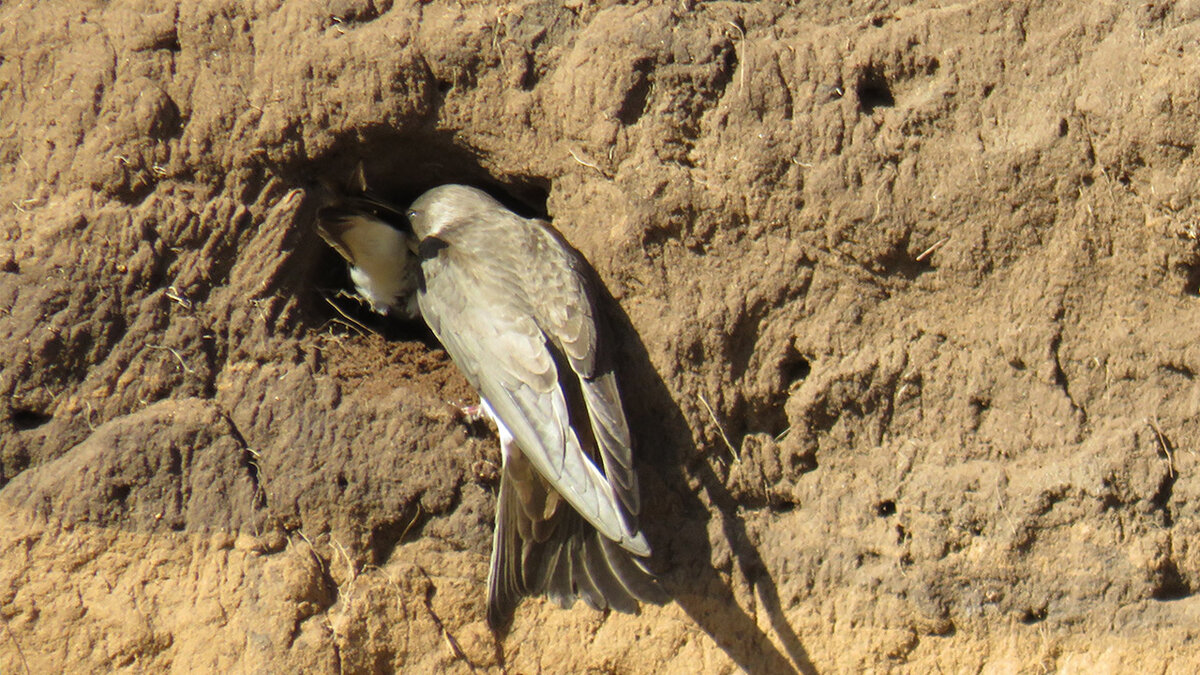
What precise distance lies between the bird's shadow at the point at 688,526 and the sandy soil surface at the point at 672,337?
13mm

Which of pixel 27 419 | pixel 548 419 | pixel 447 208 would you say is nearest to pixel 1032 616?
pixel 548 419

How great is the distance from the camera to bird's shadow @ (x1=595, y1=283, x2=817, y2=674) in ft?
→ 11.4

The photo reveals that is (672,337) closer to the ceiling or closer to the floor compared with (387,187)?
closer to the ceiling

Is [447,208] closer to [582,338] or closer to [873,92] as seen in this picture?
[582,338]

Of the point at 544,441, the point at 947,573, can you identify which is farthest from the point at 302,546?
the point at 947,573

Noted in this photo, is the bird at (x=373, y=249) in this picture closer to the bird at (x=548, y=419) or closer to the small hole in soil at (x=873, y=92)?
the bird at (x=548, y=419)

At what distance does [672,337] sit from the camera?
3549 millimetres

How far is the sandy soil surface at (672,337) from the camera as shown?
322cm

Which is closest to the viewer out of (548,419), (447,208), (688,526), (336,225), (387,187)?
(548,419)

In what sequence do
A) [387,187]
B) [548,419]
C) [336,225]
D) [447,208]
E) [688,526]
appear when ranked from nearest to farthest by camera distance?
[548,419] < [688,526] < [336,225] < [447,208] < [387,187]

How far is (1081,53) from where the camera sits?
3260mm

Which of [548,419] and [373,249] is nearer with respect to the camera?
[548,419]

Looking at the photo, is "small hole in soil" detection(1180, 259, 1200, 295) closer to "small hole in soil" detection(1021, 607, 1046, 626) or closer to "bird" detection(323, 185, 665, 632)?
"small hole in soil" detection(1021, 607, 1046, 626)

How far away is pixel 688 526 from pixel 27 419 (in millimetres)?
2187
